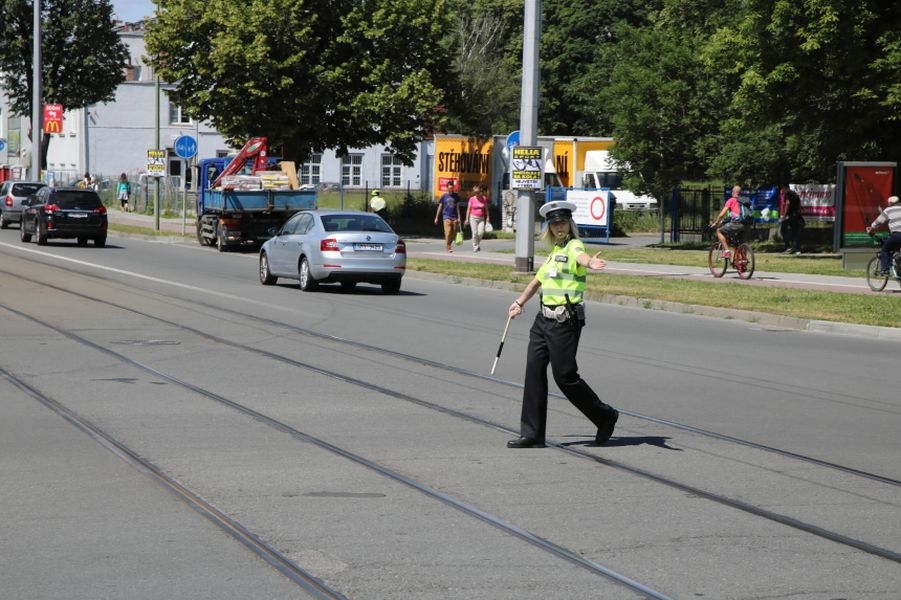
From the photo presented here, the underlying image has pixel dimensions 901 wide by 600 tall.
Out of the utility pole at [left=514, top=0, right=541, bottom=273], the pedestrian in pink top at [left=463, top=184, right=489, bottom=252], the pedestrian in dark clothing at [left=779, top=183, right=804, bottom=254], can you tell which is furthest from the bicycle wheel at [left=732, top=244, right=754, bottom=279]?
→ the pedestrian in pink top at [left=463, top=184, right=489, bottom=252]

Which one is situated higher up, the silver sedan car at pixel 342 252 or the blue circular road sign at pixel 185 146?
the blue circular road sign at pixel 185 146

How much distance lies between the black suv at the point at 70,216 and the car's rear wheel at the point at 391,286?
1754 centimetres

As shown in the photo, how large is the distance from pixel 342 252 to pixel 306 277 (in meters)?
0.95

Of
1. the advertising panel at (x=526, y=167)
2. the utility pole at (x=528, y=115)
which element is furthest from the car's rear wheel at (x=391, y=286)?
the advertising panel at (x=526, y=167)

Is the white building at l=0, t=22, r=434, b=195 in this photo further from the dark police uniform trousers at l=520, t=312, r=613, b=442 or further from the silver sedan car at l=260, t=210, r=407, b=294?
the dark police uniform trousers at l=520, t=312, r=613, b=442

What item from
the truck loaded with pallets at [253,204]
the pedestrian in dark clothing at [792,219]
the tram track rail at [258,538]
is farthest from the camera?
the truck loaded with pallets at [253,204]

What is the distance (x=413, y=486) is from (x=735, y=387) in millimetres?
5763

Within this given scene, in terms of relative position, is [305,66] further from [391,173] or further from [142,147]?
[142,147]

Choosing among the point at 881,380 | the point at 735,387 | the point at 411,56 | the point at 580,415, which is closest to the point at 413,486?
the point at 580,415

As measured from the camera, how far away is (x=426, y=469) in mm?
8812

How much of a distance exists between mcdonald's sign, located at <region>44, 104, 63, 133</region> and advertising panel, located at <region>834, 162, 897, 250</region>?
40.8 m

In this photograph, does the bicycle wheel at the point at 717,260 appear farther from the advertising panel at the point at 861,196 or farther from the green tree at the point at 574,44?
the green tree at the point at 574,44

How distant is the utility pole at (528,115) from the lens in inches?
1084

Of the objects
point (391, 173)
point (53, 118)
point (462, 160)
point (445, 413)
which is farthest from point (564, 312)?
point (391, 173)
